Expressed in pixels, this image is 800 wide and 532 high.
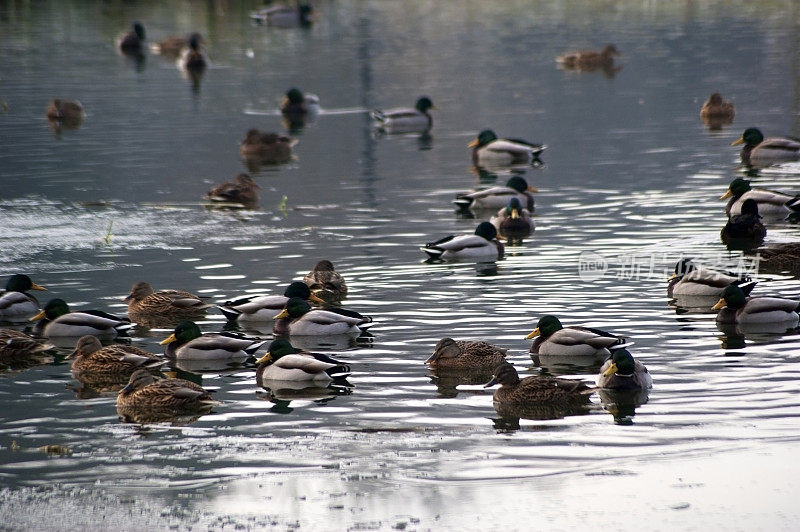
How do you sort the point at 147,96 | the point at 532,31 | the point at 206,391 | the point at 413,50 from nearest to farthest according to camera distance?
the point at 206,391 → the point at 147,96 → the point at 413,50 → the point at 532,31

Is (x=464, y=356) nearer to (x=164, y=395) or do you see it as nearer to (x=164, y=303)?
(x=164, y=395)

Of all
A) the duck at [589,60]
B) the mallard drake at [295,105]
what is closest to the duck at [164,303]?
the mallard drake at [295,105]

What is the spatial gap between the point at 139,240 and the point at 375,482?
1165 centimetres

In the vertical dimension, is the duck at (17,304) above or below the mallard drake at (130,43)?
below

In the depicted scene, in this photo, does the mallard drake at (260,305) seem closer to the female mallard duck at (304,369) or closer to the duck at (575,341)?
the female mallard duck at (304,369)

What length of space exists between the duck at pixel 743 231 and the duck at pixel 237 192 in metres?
9.07

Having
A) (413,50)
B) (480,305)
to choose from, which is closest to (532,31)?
(413,50)

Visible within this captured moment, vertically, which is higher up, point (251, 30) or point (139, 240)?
point (251, 30)

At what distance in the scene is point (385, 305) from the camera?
16531 millimetres

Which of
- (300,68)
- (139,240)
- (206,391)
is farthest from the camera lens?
(300,68)

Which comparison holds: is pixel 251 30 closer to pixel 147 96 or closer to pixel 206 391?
pixel 147 96

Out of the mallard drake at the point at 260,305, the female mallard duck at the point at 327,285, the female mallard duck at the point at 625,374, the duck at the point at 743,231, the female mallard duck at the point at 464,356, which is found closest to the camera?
the female mallard duck at the point at 625,374

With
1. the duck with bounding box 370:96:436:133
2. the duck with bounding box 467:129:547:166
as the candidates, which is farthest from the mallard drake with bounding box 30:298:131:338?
the duck with bounding box 370:96:436:133

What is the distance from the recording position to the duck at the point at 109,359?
44.7 feet
